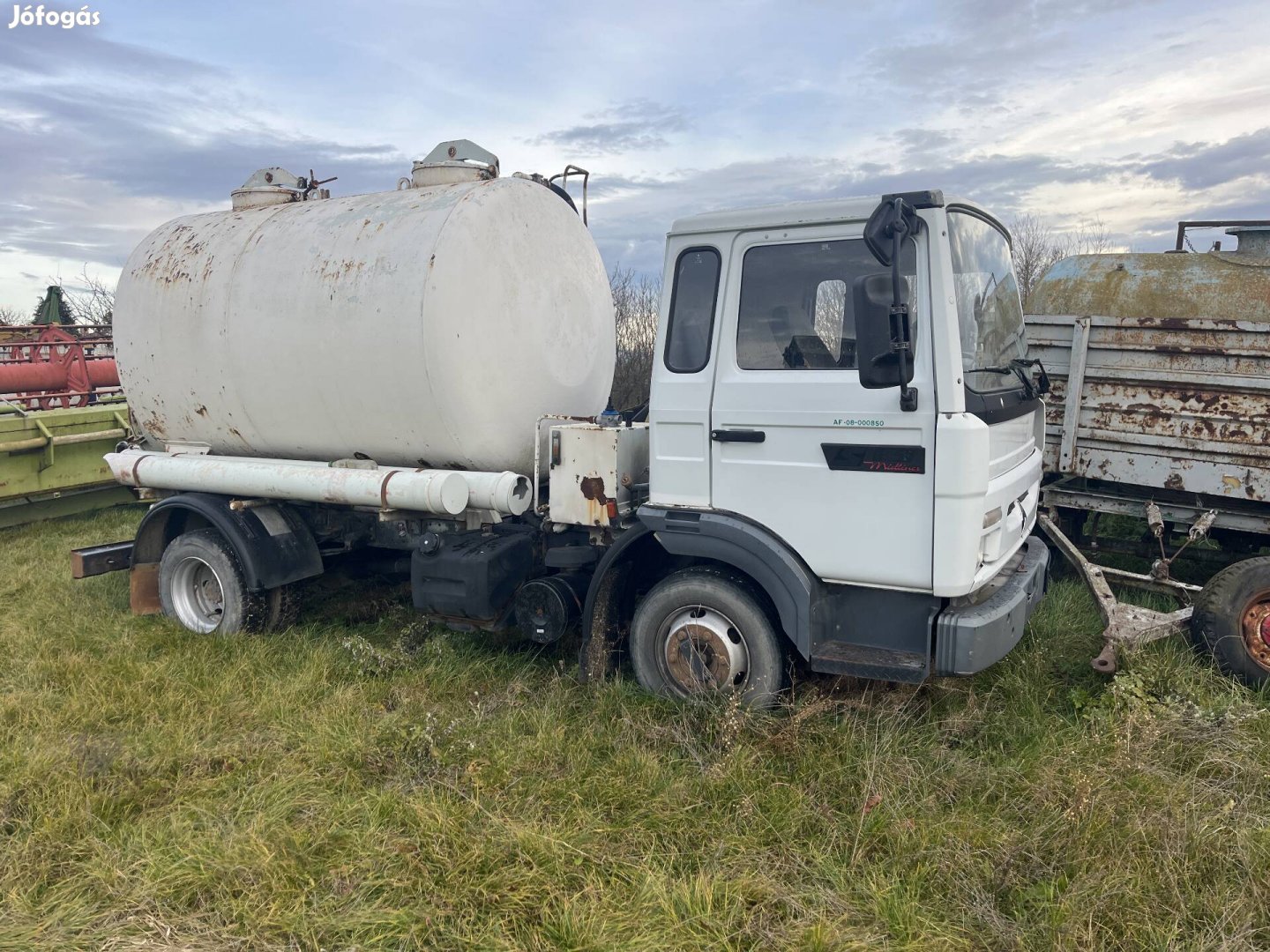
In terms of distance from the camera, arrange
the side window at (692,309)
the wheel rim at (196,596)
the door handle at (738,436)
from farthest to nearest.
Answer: the wheel rim at (196,596), the side window at (692,309), the door handle at (738,436)

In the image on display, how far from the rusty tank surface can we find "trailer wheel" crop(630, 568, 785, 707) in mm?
3294

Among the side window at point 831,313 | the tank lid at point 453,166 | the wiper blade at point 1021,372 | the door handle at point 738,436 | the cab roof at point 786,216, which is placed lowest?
the door handle at point 738,436

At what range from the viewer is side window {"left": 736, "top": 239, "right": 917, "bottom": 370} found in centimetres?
396

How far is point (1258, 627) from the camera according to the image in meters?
4.77

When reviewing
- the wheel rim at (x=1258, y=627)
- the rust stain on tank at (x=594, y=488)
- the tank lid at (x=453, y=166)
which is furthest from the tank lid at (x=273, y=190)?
the wheel rim at (x=1258, y=627)

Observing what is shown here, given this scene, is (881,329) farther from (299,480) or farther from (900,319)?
(299,480)

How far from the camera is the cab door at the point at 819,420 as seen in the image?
150 inches

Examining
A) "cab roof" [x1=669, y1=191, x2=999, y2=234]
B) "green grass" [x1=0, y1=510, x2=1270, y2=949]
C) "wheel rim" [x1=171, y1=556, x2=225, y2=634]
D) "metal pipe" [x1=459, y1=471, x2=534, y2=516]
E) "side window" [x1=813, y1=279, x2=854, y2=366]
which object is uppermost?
"cab roof" [x1=669, y1=191, x2=999, y2=234]

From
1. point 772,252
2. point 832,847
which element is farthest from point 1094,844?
point 772,252

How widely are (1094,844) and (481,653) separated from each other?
3.56 m

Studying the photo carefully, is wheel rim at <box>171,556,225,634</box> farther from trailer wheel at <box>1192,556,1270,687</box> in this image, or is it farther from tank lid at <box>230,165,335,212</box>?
trailer wheel at <box>1192,556,1270,687</box>

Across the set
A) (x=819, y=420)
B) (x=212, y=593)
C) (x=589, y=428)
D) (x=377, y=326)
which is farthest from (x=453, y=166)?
(x=212, y=593)

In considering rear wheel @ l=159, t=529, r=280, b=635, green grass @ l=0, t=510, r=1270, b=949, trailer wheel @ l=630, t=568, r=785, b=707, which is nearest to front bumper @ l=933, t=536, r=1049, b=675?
green grass @ l=0, t=510, r=1270, b=949

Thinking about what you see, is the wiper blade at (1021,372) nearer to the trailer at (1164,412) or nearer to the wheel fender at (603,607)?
the trailer at (1164,412)
